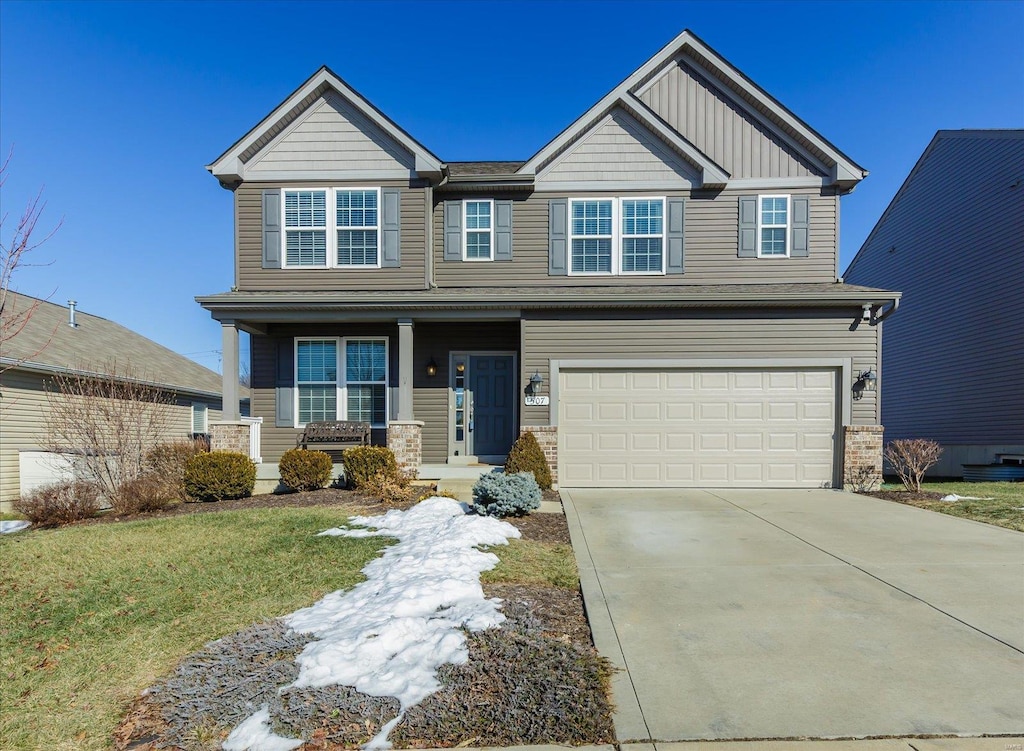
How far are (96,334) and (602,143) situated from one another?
1719 cm

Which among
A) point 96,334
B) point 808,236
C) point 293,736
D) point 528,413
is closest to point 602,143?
point 808,236

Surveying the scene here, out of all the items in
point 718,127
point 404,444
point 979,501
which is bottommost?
point 979,501

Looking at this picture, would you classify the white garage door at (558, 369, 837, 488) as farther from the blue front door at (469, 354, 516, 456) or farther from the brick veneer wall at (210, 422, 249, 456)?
the brick veneer wall at (210, 422, 249, 456)

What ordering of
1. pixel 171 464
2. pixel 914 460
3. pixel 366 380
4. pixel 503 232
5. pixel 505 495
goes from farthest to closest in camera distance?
pixel 503 232 → pixel 366 380 → pixel 914 460 → pixel 171 464 → pixel 505 495

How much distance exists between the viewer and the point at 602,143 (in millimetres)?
11664

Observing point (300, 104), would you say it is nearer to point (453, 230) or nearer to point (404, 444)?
point (453, 230)

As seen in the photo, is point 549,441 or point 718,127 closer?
point 549,441

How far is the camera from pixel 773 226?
455 inches

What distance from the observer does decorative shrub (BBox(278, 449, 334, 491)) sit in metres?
9.94

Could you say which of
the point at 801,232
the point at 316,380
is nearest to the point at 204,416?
the point at 316,380

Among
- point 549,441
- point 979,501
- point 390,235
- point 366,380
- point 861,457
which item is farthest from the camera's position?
point 366,380

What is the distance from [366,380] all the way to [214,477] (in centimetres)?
342

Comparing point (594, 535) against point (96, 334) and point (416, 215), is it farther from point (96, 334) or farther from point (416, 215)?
point (96, 334)

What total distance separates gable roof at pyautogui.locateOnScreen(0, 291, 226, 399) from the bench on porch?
5.42 meters
